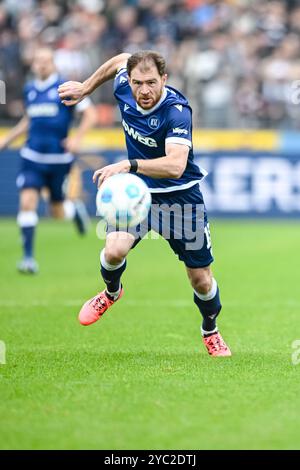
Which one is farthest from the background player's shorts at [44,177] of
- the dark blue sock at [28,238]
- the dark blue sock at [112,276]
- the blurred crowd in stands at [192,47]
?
the blurred crowd in stands at [192,47]

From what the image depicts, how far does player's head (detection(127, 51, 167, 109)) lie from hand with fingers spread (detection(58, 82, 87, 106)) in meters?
0.84

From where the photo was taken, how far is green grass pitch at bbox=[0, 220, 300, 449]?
5.34 metres

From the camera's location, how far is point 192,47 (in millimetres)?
21906

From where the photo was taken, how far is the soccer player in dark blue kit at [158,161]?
7051 millimetres

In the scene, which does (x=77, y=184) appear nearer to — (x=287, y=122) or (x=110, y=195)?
(x=287, y=122)

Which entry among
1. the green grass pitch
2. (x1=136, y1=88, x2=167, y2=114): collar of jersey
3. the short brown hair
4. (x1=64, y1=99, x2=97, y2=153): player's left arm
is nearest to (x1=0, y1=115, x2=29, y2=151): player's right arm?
(x1=64, y1=99, x2=97, y2=153): player's left arm

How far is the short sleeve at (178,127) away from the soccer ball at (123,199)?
0.49m

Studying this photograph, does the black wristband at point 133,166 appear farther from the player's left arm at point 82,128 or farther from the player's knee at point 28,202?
Result: the player's left arm at point 82,128

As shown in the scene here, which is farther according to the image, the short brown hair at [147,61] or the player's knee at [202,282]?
the player's knee at [202,282]

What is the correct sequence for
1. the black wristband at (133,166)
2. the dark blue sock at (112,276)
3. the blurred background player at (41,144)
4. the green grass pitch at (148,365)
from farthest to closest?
the blurred background player at (41,144) → the dark blue sock at (112,276) → the black wristband at (133,166) → the green grass pitch at (148,365)

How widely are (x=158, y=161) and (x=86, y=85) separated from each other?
1.45 m
